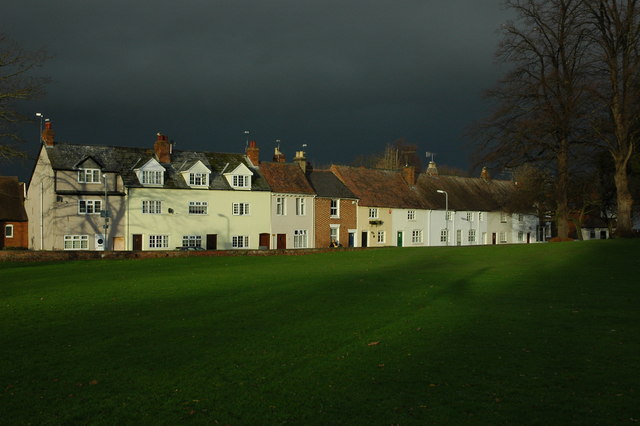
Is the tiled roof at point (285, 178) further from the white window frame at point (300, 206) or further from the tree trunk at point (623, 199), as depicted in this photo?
the tree trunk at point (623, 199)

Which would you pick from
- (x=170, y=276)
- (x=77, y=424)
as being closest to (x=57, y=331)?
(x=77, y=424)

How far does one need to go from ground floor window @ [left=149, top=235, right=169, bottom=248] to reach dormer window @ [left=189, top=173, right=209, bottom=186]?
5699 millimetres

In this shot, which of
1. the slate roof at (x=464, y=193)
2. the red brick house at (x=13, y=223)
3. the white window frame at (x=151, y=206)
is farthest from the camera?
the slate roof at (x=464, y=193)

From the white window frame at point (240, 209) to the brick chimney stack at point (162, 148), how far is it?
7812 millimetres

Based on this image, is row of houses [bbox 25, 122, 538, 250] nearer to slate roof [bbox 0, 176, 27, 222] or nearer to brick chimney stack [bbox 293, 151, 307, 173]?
brick chimney stack [bbox 293, 151, 307, 173]

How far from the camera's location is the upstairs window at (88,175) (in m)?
56.6

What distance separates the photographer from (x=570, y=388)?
33.9ft

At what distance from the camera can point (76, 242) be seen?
56656 mm

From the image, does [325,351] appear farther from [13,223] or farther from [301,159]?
[13,223]

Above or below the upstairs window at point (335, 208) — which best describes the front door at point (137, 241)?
below

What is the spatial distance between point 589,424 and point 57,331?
38.9 ft

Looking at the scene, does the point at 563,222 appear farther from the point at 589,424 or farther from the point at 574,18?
the point at 589,424

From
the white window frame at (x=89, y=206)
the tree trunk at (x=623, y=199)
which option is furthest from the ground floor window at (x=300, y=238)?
the tree trunk at (x=623, y=199)

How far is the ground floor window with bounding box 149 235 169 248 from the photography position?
58875mm
